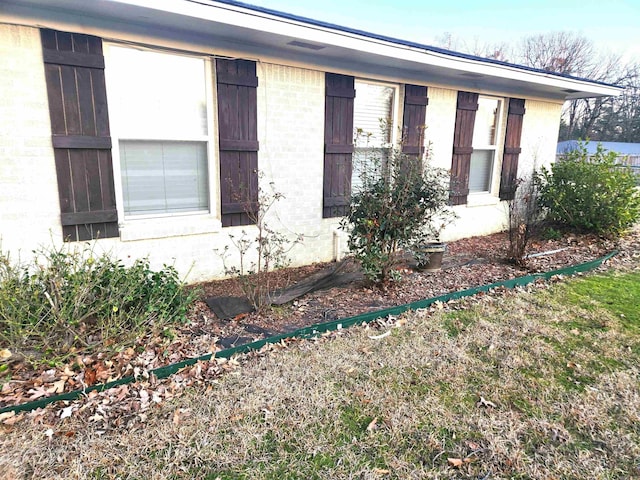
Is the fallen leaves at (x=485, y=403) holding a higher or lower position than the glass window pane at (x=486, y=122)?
lower

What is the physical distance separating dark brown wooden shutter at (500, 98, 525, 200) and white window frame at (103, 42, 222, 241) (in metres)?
5.55

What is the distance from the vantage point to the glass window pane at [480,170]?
740 centimetres

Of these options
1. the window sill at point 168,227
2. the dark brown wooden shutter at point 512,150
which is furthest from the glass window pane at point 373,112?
the dark brown wooden shutter at point 512,150

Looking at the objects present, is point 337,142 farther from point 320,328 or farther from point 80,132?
point 80,132

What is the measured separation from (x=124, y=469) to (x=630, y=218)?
7.89m

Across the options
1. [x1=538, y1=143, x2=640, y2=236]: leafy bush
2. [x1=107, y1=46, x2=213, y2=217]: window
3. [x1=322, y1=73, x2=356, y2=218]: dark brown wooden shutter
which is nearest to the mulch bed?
[x1=538, y1=143, x2=640, y2=236]: leafy bush

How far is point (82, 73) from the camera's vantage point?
3.68 meters

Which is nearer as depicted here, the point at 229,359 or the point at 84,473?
the point at 84,473

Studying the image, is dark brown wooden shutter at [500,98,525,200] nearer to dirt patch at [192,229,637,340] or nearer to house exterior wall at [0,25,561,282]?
house exterior wall at [0,25,561,282]

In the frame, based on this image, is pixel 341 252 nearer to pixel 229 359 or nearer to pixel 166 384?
pixel 229 359

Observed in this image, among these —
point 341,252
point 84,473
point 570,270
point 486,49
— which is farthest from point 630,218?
point 486,49

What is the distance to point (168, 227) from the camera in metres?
4.38

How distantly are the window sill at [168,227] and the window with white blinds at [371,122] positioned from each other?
6.90 feet

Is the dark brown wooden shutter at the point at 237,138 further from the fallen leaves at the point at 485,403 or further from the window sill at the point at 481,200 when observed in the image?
the window sill at the point at 481,200
